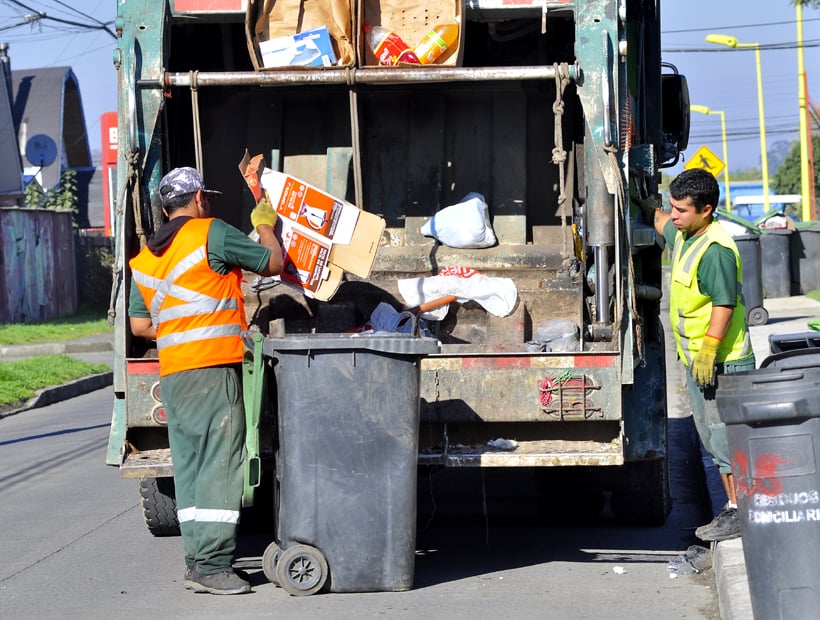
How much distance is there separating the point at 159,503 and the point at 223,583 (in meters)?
1.14

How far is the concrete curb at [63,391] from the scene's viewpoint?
13040 millimetres

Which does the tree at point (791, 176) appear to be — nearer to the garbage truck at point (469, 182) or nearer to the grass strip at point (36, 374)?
the grass strip at point (36, 374)

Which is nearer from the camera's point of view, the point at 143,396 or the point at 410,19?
the point at 143,396

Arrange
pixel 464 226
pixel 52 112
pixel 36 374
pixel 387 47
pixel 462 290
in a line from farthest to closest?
pixel 52 112 < pixel 36 374 < pixel 464 226 < pixel 462 290 < pixel 387 47

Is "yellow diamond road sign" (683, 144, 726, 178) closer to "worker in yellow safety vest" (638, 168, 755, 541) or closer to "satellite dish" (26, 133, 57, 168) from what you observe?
"worker in yellow safety vest" (638, 168, 755, 541)

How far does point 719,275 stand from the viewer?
5.35 m

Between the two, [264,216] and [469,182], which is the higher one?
[469,182]

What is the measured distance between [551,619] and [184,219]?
2.14m

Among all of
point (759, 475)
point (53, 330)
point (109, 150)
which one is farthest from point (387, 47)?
point (109, 150)

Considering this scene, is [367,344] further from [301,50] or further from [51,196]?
[51,196]

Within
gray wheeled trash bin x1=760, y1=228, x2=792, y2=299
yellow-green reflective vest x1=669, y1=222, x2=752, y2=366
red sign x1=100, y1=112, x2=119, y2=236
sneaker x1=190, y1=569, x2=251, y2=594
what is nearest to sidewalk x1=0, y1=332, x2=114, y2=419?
red sign x1=100, y1=112, x2=119, y2=236

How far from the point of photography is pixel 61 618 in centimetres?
509

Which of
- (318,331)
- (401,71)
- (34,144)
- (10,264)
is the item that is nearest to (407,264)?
(318,331)

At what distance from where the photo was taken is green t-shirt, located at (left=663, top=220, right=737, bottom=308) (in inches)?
210
